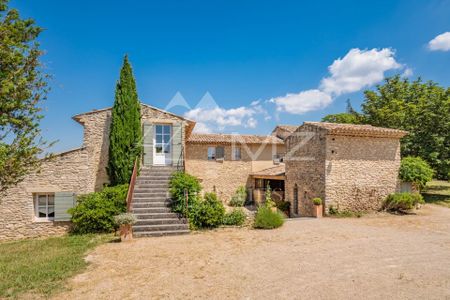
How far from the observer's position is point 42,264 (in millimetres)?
6277

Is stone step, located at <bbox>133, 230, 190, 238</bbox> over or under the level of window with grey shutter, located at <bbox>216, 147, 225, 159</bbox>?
under

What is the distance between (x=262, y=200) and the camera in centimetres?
1975

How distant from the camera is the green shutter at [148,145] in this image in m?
12.8

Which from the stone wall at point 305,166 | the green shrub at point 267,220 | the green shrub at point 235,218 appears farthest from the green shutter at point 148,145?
the stone wall at point 305,166

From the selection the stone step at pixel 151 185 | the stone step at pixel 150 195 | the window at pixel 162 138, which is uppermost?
the window at pixel 162 138

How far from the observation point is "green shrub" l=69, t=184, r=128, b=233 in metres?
10.0

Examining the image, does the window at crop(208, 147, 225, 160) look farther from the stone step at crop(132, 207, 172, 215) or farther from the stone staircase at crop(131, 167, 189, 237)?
the stone step at crop(132, 207, 172, 215)

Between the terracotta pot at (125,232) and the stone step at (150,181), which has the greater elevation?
the stone step at (150,181)

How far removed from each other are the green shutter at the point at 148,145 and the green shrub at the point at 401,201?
39.4 feet

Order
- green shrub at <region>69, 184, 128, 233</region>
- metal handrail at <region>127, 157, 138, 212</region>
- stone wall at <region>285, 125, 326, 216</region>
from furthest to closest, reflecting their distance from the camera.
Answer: stone wall at <region>285, 125, 326, 216</region>
green shrub at <region>69, 184, 128, 233</region>
metal handrail at <region>127, 157, 138, 212</region>

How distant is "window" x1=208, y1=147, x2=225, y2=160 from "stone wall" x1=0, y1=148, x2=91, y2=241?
→ 10.5 meters

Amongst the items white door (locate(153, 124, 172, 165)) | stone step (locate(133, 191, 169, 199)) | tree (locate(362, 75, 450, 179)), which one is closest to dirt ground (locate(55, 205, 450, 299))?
stone step (locate(133, 191, 169, 199))

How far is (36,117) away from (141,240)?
5.05 meters

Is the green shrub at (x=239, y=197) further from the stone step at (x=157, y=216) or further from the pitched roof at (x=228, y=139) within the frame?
the stone step at (x=157, y=216)
